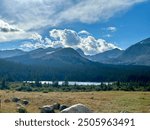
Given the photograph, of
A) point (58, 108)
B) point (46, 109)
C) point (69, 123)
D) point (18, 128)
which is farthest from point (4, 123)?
point (58, 108)

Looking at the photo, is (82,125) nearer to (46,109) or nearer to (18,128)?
(18,128)

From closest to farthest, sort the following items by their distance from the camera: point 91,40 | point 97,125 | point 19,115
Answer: point 97,125
point 19,115
point 91,40

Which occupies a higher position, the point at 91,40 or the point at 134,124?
the point at 91,40

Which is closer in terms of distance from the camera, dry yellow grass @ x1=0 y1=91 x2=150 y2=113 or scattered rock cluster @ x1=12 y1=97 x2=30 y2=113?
scattered rock cluster @ x1=12 y1=97 x2=30 y2=113

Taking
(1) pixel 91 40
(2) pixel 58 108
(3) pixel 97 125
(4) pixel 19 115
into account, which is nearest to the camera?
(3) pixel 97 125

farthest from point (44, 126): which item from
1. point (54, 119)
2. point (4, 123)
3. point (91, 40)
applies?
point (91, 40)

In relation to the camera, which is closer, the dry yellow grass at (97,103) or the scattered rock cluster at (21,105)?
the scattered rock cluster at (21,105)

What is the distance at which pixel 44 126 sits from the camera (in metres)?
14.3

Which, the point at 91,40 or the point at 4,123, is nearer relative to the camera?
the point at 4,123

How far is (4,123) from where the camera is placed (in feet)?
49.2

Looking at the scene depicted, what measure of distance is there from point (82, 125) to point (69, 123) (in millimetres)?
604

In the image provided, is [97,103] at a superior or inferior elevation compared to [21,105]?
inferior

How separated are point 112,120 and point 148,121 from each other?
153cm

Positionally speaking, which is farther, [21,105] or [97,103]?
[97,103]
